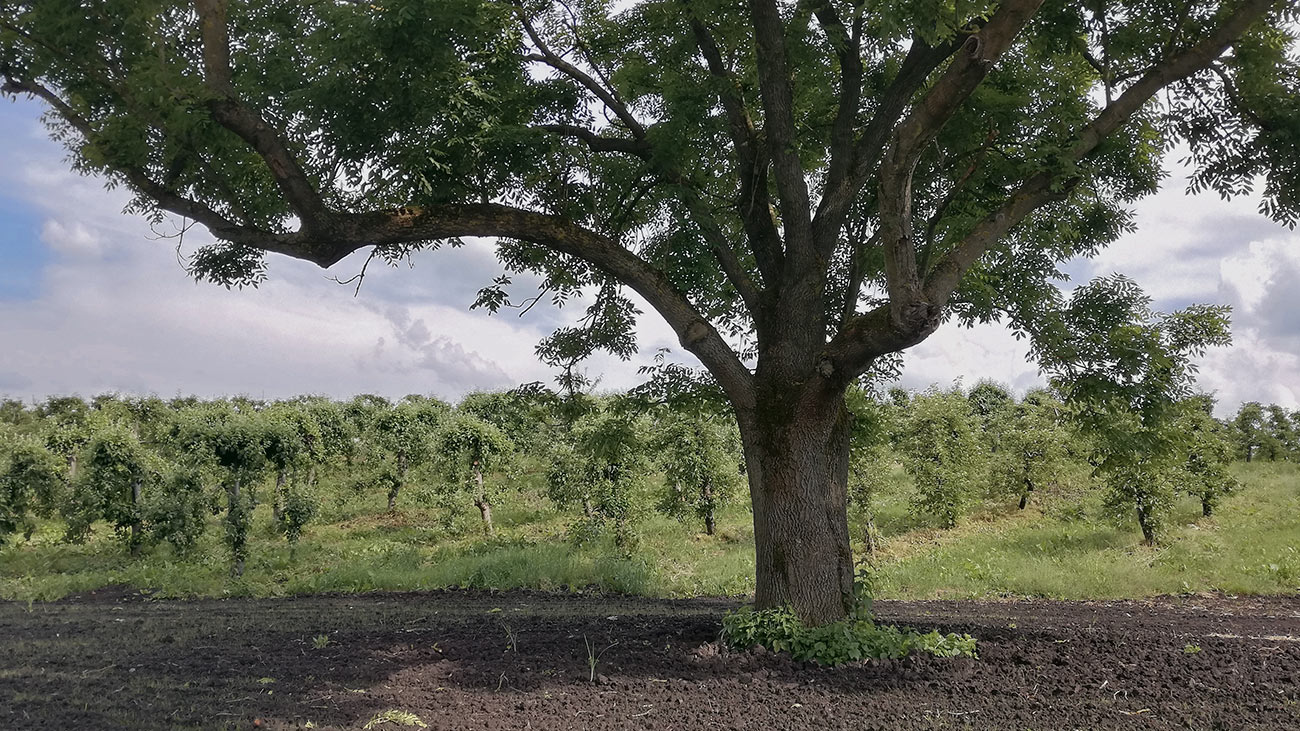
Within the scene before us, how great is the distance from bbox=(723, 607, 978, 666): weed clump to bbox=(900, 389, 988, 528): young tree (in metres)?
11.6

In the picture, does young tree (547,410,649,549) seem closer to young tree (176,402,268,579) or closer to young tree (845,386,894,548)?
young tree (845,386,894,548)

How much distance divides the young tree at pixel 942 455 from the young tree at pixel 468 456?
917cm

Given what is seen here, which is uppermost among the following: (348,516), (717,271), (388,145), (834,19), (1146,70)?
(834,19)

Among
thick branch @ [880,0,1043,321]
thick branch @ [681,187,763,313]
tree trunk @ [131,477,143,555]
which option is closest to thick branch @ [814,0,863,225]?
thick branch @ [681,187,763,313]

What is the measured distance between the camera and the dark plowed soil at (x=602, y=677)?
4383 millimetres

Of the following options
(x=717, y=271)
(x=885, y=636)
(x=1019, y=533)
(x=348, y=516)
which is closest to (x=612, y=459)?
(x=717, y=271)

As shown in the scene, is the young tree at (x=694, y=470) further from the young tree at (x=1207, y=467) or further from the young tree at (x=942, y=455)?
the young tree at (x=1207, y=467)

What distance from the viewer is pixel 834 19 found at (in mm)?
6680

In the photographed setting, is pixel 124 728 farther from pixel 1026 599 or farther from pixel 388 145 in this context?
pixel 1026 599

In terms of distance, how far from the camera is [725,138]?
299 inches

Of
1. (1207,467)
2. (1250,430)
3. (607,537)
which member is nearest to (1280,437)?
(1250,430)

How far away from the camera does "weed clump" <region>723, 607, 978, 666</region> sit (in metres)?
5.68

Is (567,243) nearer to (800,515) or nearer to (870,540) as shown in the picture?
(800,515)

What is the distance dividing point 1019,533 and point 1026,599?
5.85 metres
